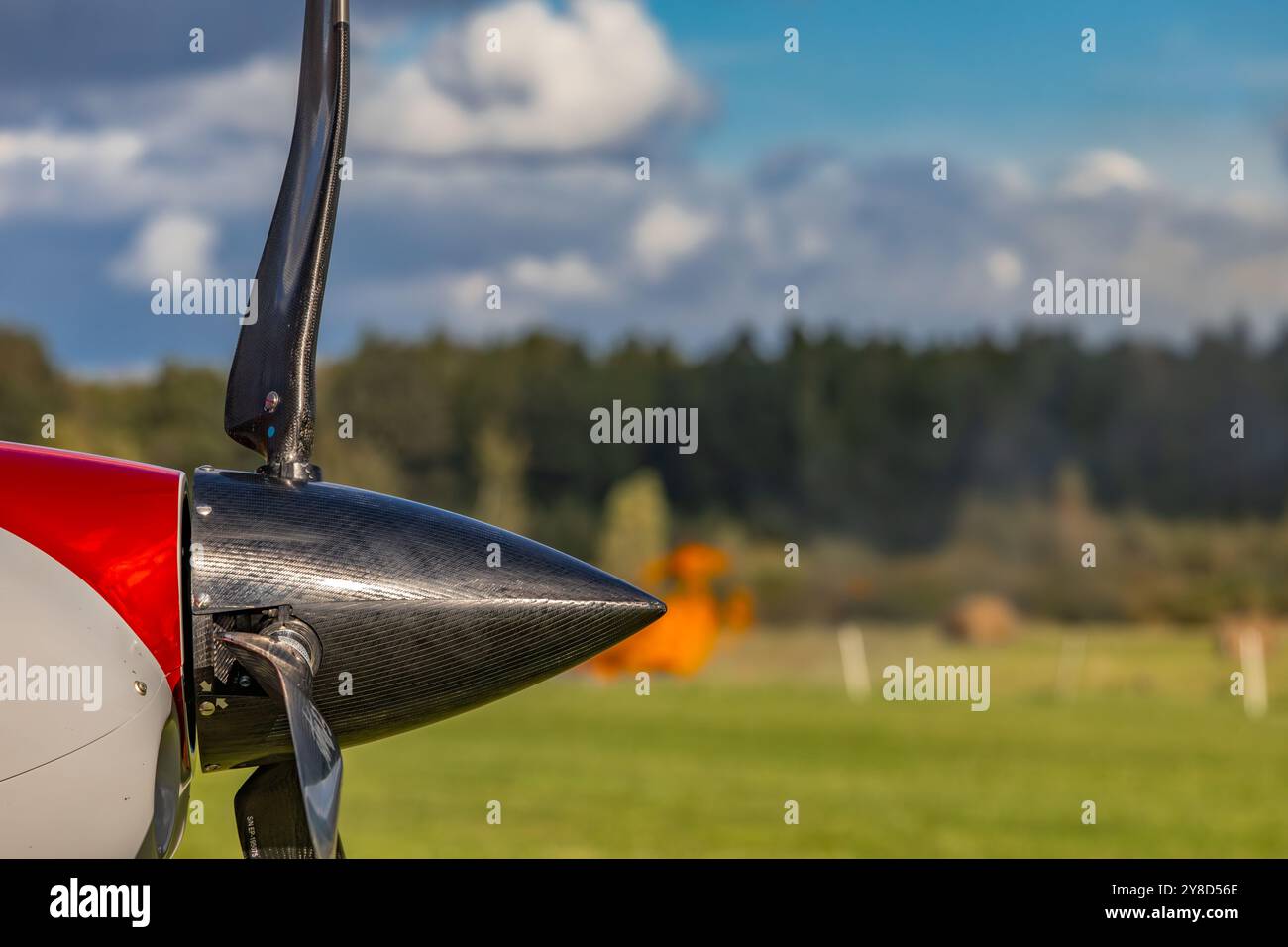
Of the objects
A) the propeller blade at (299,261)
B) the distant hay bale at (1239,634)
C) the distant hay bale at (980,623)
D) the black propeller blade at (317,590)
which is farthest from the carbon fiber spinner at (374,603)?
the distant hay bale at (980,623)

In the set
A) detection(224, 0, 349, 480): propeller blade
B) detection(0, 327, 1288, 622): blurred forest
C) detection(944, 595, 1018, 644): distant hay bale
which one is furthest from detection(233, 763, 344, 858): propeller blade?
detection(944, 595, 1018, 644): distant hay bale

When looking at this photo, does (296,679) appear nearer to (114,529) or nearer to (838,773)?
(114,529)

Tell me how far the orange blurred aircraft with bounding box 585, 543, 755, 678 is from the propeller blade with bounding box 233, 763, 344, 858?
51781 mm

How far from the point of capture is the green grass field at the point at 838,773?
2200cm

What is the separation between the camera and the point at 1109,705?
41.6 metres

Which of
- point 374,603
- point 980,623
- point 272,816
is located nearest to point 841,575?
point 980,623

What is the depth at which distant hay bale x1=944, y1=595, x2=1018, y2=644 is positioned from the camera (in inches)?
2183

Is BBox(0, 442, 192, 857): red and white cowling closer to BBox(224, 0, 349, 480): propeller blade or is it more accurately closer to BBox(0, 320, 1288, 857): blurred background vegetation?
BBox(224, 0, 349, 480): propeller blade

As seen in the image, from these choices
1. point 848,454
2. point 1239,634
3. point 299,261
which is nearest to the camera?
point 299,261

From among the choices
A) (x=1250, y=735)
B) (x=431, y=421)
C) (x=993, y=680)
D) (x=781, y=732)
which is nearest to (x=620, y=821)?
(x=781, y=732)

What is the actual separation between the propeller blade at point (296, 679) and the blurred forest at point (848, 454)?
4917cm

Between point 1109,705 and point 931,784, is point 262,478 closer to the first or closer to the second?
point 931,784

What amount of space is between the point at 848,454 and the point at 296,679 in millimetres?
75695

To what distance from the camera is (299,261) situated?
3213mm
